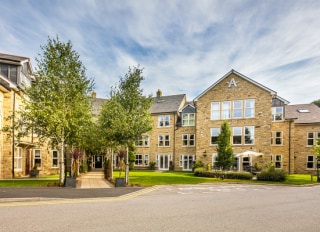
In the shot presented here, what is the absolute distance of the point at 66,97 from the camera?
1855 centimetres

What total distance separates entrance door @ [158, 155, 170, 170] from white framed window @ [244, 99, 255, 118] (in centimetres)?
1369

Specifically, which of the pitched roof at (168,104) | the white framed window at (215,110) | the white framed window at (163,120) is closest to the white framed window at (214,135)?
the white framed window at (215,110)

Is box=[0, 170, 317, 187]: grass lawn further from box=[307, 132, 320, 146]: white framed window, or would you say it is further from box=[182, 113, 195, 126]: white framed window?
box=[182, 113, 195, 126]: white framed window

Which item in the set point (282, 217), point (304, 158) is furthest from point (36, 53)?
point (304, 158)

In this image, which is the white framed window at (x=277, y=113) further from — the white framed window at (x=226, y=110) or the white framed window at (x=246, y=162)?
the white framed window at (x=246, y=162)

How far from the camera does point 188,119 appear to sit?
39.3m

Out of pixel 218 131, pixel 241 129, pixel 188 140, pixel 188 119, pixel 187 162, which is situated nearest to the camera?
pixel 241 129

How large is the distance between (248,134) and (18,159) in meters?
25.2

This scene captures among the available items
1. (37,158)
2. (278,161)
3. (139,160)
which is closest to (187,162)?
(139,160)

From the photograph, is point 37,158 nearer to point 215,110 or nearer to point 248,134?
point 215,110

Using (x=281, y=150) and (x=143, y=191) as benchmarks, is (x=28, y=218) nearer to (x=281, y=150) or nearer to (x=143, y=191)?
(x=143, y=191)

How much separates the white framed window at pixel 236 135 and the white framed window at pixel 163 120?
1091 centimetres

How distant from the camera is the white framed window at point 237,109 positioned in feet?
109

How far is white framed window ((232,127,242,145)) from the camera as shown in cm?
3306
